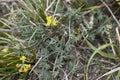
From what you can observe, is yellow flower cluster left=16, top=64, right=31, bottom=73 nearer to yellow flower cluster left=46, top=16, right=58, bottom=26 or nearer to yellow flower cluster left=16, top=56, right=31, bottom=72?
yellow flower cluster left=16, top=56, right=31, bottom=72

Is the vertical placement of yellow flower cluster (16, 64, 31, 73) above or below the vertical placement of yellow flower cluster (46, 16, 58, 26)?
below

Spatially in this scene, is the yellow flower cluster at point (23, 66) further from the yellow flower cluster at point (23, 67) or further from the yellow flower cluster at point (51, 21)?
the yellow flower cluster at point (51, 21)

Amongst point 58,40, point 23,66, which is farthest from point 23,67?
point 58,40

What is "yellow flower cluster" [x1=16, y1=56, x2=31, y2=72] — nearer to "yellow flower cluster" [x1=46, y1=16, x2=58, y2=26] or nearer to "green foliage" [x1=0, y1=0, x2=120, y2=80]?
"green foliage" [x1=0, y1=0, x2=120, y2=80]

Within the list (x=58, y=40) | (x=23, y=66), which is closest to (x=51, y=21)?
(x=58, y=40)

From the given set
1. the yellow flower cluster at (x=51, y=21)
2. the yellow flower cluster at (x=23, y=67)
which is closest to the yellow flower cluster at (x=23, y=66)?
the yellow flower cluster at (x=23, y=67)

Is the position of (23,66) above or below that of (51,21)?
below

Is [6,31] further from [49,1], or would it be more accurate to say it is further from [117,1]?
[117,1]

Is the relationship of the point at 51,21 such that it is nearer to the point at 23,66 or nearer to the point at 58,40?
the point at 58,40

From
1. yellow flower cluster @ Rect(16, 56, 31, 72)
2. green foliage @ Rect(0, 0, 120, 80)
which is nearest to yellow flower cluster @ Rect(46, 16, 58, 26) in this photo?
green foliage @ Rect(0, 0, 120, 80)

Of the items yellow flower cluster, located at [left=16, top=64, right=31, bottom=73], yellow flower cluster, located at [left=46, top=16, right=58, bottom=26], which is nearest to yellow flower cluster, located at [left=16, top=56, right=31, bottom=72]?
yellow flower cluster, located at [left=16, top=64, right=31, bottom=73]

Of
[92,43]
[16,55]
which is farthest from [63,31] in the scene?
[16,55]
